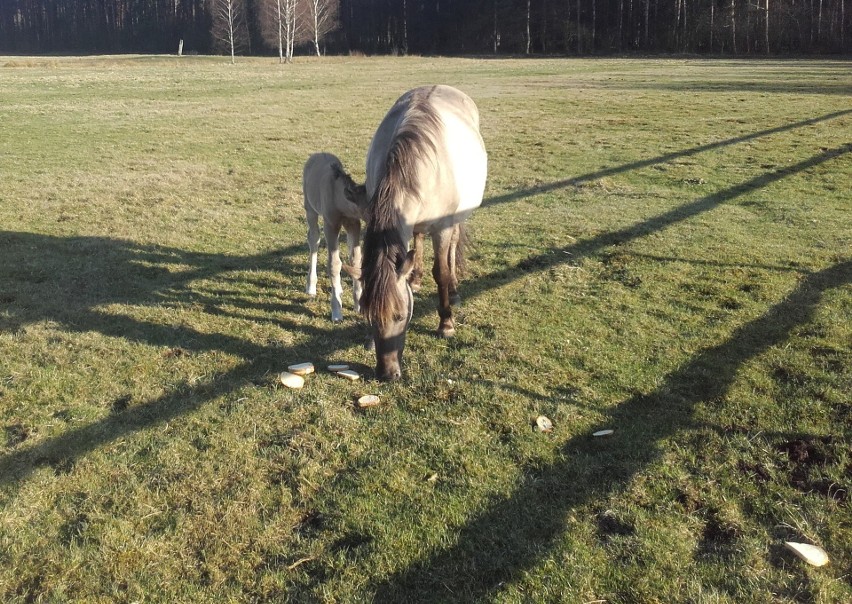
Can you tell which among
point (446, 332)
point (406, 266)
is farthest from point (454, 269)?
point (406, 266)

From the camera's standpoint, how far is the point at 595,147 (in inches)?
567

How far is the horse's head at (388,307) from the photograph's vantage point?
404cm

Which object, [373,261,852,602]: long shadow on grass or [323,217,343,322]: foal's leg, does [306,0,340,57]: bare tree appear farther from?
[373,261,852,602]: long shadow on grass

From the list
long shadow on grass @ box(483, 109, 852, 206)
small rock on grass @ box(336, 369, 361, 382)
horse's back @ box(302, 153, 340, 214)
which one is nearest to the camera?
small rock on grass @ box(336, 369, 361, 382)

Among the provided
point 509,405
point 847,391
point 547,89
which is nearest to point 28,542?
point 509,405

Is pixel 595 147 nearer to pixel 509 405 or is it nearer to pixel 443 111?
pixel 443 111

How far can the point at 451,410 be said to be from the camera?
4062 mm

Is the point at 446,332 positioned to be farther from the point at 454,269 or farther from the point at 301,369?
the point at 301,369

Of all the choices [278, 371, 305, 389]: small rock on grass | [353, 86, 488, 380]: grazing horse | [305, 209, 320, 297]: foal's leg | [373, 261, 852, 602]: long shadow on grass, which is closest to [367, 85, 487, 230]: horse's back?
[353, 86, 488, 380]: grazing horse

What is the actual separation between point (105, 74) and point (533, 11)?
1781 inches

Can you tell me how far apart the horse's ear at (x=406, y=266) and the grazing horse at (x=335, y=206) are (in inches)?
41.1

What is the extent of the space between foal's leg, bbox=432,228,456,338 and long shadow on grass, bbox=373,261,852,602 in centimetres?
173

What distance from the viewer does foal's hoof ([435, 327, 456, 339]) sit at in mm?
5215

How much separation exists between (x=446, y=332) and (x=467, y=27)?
233 ft
